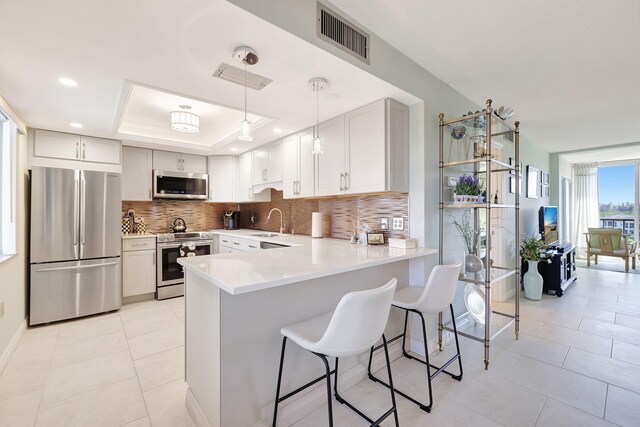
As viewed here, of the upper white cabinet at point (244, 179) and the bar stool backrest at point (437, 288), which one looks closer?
the bar stool backrest at point (437, 288)

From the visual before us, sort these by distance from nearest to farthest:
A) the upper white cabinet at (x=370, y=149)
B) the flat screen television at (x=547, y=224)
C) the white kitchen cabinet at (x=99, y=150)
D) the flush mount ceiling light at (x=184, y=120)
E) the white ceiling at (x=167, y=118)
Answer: the upper white cabinet at (x=370, y=149), the white ceiling at (x=167, y=118), the flush mount ceiling light at (x=184, y=120), the white kitchen cabinet at (x=99, y=150), the flat screen television at (x=547, y=224)

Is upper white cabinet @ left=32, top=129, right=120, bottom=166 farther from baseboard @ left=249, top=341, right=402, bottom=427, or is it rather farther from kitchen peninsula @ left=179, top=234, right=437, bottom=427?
baseboard @ left=249, top=341, right=402, bottom=427

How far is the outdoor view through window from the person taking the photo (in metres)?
6.29

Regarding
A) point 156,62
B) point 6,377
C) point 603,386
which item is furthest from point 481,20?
point 6,377

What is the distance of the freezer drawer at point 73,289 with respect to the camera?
117 inches

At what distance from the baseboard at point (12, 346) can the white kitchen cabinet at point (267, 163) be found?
114 inches

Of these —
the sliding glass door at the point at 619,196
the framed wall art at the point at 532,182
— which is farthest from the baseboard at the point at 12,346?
the sliding glass door at the point at 619,196

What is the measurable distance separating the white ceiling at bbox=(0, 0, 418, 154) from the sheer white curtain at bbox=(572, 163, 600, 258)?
7176 mm

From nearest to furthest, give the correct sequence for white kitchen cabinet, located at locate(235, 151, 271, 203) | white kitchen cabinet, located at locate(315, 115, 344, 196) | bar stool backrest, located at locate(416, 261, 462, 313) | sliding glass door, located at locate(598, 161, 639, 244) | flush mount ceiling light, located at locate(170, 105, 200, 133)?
bar stool backrest, located at locate(416, 261, 462, 313)
white kitchen cabinet, located at locate(315, 115, 344, 196)
flush mount ceiling light, located at locate(170, 105, 200, 133)
white kitchen cabinet, located at locate(235, 151, 271, 203)
sliding glass door, located at locate(598, 161, 639, 244)

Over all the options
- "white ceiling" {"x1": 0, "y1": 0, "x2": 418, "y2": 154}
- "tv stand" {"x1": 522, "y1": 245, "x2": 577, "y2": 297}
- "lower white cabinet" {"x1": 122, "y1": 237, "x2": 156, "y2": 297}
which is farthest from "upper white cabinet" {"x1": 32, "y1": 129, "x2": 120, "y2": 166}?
"tv stand" {"x1": 522, "y1": 245, "x2": 577, "y2": 297}

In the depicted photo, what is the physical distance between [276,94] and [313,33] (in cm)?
76

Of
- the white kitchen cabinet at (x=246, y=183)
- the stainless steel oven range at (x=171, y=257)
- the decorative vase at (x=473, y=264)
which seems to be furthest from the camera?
the white kitchen cabinet at (x=246, y=183)

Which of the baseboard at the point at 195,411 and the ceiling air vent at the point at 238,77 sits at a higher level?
the ceiling air vent at the point at 238,77

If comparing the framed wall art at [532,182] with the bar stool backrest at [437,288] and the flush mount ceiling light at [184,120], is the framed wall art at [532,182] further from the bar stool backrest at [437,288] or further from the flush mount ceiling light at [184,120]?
the flush mount ceiling light at [184,120]
